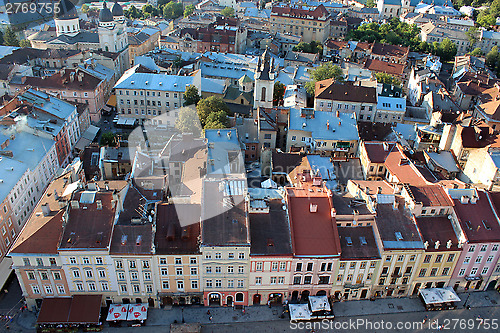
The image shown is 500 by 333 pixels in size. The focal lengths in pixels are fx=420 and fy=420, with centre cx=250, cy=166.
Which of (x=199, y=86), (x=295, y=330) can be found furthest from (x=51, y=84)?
(x=295, y=330)

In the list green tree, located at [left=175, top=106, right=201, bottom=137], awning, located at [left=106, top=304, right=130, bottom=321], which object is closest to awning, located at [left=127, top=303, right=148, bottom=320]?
awning, located at [left=106, top=304, right=130, bottom=321]

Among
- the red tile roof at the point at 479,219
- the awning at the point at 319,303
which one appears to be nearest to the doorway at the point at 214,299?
the awning at the point at 319,303

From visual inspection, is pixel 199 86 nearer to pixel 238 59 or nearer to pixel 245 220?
pixel 238 59

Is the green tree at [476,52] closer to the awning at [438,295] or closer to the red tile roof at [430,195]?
the red tile roof at [430,195]

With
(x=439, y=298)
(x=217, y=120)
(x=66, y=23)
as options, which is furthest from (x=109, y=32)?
(x=439, y=298)

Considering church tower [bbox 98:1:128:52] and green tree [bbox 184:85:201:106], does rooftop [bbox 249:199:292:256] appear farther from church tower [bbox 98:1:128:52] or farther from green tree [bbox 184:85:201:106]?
church tower [bbox 98:1:128:52]

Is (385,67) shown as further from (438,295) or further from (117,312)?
(117,312)
